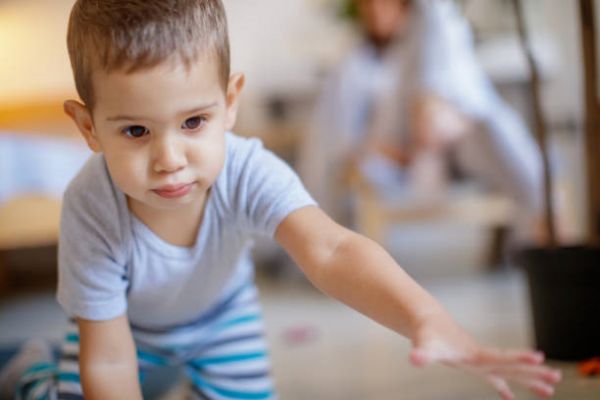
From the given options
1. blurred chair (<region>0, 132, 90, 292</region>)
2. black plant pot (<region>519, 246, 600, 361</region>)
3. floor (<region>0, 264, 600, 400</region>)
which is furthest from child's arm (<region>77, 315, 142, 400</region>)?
blurred chair (<region>0, 132, 90, 292</region>)

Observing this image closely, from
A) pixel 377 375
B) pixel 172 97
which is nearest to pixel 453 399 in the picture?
pixel 377 375

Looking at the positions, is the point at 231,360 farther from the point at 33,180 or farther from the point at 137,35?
the point at 33,180

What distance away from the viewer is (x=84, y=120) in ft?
2.23

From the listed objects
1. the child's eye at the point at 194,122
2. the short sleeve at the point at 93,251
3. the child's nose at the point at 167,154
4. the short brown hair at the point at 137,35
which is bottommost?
the short sleeve at the point at 93,251

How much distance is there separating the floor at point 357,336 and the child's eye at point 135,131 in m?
0.65

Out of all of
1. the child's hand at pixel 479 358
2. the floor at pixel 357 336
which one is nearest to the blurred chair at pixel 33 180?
the floor at pixel 357 336

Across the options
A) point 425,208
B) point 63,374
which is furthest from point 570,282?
point 425,208

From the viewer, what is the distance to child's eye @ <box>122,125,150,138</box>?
2.07 ft

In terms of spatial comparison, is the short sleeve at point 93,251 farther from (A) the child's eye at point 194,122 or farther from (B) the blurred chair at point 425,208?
(B) the blurred chair at point 425,208

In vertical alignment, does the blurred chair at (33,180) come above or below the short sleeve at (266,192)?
below

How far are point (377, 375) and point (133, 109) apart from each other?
2.70 feet

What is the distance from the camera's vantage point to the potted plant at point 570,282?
113cm

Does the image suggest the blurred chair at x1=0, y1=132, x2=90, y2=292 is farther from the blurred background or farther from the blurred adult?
the blurred adult

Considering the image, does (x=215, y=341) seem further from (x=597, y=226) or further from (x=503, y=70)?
(x=503, y=70)
